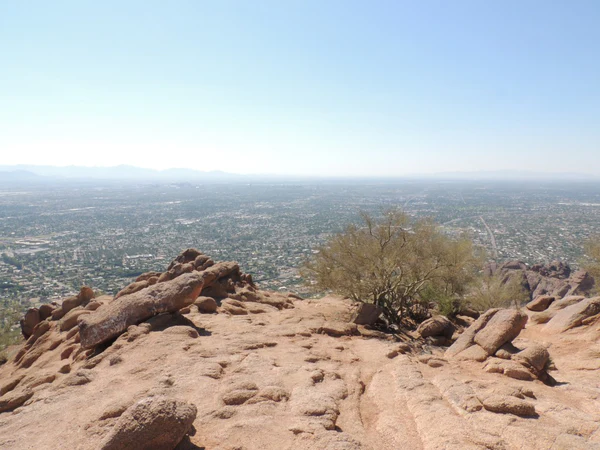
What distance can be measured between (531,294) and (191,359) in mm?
46609

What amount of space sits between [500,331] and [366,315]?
6.59m

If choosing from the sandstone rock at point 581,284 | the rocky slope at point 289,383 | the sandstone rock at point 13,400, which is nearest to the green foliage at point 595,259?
the rocky slope at point 289,383

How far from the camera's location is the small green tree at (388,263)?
19.3 metres

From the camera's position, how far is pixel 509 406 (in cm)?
754

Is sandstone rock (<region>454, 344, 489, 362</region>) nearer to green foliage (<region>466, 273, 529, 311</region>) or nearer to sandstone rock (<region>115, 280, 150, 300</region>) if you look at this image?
green foliage (<region>466, 273, 529, 311</region>)

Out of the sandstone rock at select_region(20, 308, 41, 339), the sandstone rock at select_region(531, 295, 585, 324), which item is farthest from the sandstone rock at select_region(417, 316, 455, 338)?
the sandstone rock at select_region(20, 308, 41, 339)

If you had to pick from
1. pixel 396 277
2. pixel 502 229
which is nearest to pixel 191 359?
pixel 396 277

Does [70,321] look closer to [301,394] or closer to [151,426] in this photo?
[301,394]

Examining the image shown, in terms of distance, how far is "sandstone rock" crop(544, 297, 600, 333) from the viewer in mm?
15867

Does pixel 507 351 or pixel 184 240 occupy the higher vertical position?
pixel 507 351

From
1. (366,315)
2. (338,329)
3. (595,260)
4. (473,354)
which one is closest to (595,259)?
(595,260)

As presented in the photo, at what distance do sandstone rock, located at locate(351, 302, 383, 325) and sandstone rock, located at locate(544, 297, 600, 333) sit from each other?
8.44 m

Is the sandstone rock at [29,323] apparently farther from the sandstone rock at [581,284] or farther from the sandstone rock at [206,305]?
the sandstone rock at [581,284]

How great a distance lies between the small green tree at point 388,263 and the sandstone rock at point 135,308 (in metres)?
8.25
